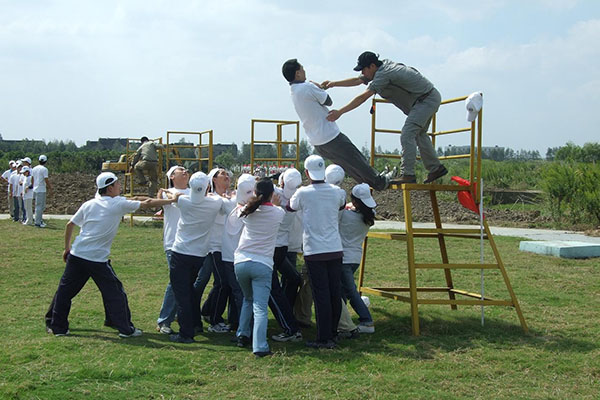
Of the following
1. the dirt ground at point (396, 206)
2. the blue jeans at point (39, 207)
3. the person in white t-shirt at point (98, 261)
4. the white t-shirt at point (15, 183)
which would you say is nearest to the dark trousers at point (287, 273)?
the person in white t-shirt at point (98, 261)

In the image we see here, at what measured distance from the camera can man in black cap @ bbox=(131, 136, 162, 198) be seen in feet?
57.9

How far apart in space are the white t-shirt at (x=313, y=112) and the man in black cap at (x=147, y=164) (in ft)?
37.5

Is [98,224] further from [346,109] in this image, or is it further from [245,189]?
[346,109]

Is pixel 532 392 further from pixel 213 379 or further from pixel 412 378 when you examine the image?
pixel 213 379

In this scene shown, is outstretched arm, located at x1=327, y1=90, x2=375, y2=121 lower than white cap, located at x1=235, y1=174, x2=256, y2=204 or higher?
higher

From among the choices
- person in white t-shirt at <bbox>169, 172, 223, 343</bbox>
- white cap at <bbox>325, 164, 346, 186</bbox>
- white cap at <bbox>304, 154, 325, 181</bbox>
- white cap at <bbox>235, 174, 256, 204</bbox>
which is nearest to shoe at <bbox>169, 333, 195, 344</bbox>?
person in white t-shirt at <bbox>169, 172, 223, 343</bbox>

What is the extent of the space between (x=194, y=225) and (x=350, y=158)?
173cm

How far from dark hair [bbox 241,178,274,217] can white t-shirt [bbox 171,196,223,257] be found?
48cm

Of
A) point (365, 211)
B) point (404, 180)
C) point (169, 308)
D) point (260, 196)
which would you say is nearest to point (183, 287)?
point (169, 308)

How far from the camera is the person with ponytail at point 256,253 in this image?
6.04 meters

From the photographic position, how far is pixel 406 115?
7.14 metres

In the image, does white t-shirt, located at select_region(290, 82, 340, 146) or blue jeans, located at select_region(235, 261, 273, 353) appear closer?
blue jeans, located at select_region(235, 261, 273, 353)

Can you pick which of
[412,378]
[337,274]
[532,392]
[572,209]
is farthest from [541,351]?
[572,209]

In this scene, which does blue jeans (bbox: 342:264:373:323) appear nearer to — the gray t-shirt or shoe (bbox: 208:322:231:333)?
shoe (bbox: 208:322:231:333)
